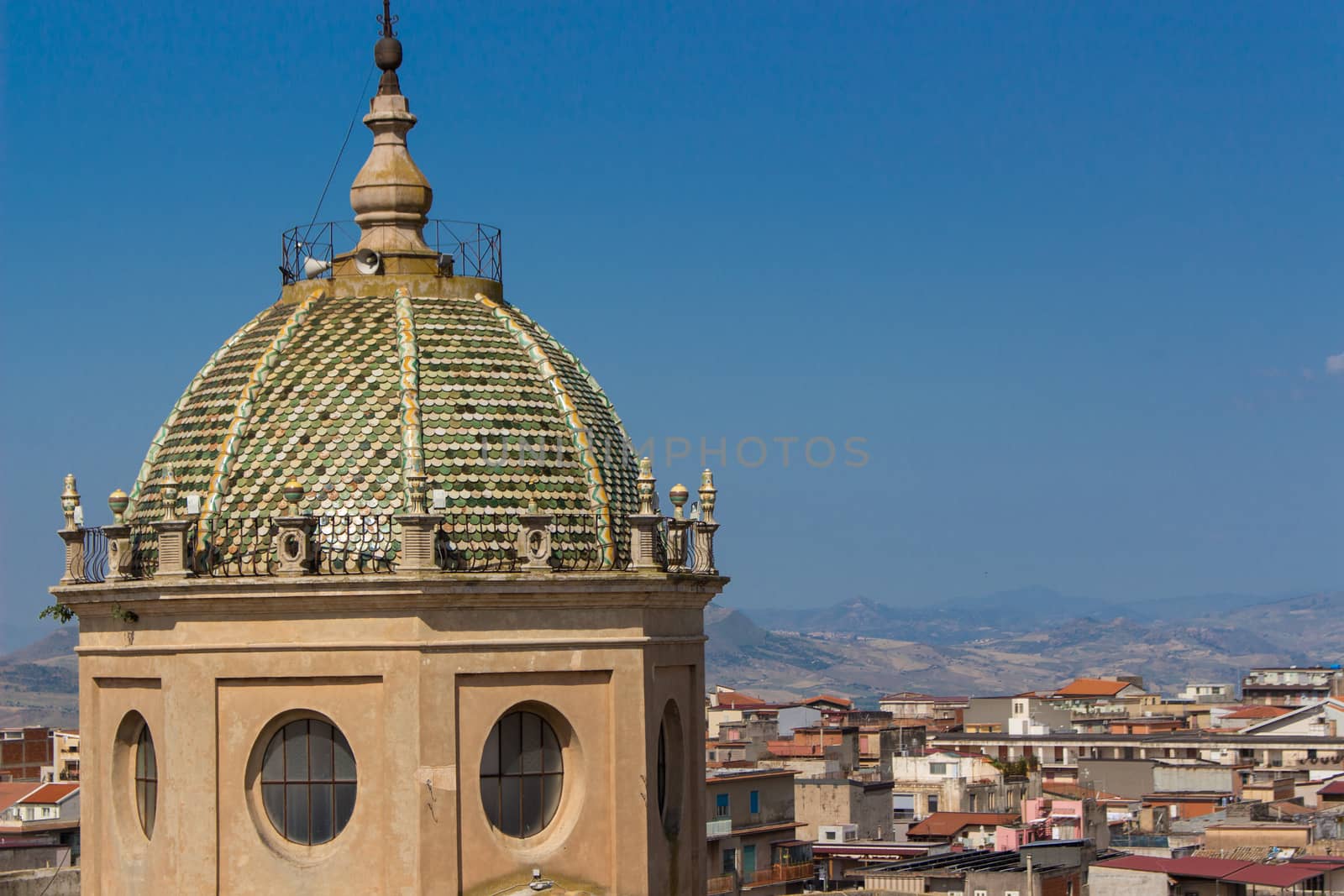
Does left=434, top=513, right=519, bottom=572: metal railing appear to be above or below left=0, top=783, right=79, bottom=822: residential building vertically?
above

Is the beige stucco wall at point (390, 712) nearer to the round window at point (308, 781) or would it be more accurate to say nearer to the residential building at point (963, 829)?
the round window at point (308, 781)

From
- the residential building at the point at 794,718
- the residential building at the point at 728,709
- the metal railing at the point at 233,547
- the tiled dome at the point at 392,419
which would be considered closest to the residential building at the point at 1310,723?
the residential building at the point at 794,718

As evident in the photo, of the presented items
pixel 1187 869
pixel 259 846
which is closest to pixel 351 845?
pixel 259 846

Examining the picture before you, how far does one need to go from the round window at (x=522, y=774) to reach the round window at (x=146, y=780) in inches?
160

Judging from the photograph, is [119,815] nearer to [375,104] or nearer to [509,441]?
[509,441]

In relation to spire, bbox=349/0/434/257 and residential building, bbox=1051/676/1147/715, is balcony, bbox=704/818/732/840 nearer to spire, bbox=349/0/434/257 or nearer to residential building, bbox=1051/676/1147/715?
spire, bbox=349/0/434/257

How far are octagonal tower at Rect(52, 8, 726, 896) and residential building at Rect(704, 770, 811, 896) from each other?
53948 mm

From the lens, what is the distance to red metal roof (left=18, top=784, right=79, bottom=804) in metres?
88.4

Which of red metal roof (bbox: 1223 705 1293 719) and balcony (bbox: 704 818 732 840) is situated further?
red metal roof (bbox: 1223 705 1293 719)

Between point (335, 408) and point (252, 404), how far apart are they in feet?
3.66

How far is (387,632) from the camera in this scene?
2531 centimetres

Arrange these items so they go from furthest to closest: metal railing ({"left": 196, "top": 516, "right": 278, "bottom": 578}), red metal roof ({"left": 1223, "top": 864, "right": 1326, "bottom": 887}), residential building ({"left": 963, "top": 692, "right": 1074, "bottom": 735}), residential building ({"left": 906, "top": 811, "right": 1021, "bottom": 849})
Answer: residential building ({"left": 963, "top": 692, "right": 1074, "bottom": 735}), residential building ({"left": 906, "top": 811, "right": 1021, "bottom": 849}), red metal roof ({"left": 1223, "top": 864, "right": 1326, "bottom": 887}), metal railing ({"left": 196, "top": 516, "right": 278, "bottom": 578})

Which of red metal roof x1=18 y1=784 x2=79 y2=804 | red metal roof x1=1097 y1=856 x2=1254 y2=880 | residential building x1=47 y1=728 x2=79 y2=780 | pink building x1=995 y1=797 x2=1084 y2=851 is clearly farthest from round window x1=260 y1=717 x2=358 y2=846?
residential building x1=47 y1=728 x2=79 y2=780

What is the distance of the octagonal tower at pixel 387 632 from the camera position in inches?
998
